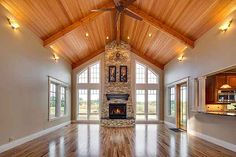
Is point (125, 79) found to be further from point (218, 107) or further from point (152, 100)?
point (218, 107)

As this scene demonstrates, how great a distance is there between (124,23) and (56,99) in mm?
4637

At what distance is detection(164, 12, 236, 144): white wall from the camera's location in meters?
6.74

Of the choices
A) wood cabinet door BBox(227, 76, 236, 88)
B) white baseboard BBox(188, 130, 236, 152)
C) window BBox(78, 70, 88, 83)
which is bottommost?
white baseboard BBox(188, 130, 236, 152)

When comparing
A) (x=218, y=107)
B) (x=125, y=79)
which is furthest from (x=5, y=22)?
(x=125, y=79)

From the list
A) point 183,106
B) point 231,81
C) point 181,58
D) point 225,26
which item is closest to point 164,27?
point 181,58

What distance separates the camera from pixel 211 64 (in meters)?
7.94

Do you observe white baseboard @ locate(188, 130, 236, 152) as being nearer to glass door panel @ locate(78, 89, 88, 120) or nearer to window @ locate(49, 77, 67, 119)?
window @ locate(49, 77, 67, 119)

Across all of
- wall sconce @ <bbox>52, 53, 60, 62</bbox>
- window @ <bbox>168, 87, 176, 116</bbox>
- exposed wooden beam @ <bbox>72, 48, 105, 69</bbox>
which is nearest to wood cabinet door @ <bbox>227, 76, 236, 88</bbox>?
window @ <bbox>168, 87, 176, 116</bbox>

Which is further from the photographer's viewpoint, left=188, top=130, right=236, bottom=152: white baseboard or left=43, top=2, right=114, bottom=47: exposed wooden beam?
left=43, top=2, right=114, bottom=47: exposed wooden beam

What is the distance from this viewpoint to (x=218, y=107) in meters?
9.84

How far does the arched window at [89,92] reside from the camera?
15344mm

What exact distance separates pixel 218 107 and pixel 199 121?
121 centimetres

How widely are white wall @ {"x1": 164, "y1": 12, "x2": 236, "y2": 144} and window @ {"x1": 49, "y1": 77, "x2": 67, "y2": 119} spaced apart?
18.1 ft

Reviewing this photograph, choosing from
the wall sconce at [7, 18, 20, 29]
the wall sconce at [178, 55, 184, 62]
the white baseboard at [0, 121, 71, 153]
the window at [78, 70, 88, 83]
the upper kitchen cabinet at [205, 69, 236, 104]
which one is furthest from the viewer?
the window at [78, 70, 88, 83]
